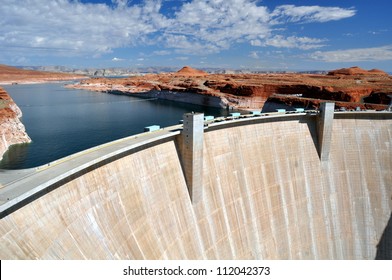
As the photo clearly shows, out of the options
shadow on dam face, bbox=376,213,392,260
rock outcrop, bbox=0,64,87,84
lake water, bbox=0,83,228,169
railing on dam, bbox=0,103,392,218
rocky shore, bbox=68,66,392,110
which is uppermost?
rock outcrop, bbox=0,64,87,84

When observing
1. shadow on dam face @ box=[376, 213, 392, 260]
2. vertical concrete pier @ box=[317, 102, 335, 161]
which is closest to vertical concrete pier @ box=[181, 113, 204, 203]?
vertical concrete pier @ box=[317, 102, 335, 161]

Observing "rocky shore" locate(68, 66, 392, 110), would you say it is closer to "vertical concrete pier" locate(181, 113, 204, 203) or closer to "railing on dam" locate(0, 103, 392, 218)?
"railing on dam" locate(0, 103, 392, 218)

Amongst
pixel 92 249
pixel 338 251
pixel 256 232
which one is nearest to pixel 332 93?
pixel 338 251

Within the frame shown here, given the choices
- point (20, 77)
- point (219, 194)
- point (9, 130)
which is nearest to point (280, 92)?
point (9, 130)

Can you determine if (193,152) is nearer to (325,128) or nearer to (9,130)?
(325,128)

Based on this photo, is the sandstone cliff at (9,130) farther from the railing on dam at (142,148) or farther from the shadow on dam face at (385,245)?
the shadow on dam face at (385,245)

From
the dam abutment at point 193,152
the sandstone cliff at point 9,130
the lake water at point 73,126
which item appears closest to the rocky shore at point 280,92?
the lake water at point 73,126
